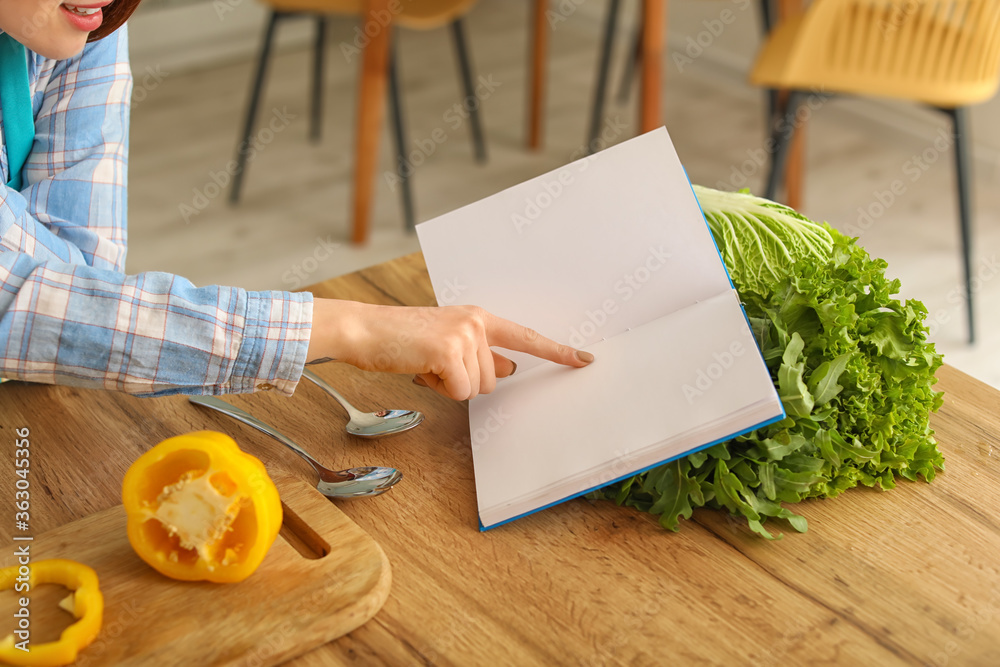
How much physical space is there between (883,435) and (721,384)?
6.9 inches

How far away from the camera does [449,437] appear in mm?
872

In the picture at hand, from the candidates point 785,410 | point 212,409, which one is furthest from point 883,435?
point 212,409

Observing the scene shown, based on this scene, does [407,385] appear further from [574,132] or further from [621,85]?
[621,85]

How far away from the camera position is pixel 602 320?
84cm

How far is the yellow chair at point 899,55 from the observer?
209 centimetres

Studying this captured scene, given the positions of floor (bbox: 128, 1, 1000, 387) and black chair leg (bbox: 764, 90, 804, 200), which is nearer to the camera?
black chair leg (bbox: 764, 90, 804, 200)

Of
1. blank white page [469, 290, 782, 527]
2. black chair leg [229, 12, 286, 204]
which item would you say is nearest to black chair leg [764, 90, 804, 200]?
black chair leg [229, 12, 286, 204]

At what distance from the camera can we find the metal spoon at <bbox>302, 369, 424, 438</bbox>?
86 centimetres

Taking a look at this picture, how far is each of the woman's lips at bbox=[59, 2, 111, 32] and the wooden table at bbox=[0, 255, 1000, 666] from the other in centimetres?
35

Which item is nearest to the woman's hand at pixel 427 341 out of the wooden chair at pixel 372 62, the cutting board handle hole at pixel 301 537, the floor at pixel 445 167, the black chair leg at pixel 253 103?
the cutting board handle hole at pixel 301 537

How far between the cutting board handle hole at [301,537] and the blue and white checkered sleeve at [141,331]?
12cm

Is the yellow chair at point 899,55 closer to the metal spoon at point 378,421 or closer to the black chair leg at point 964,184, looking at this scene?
the black chair leg at point 964,184

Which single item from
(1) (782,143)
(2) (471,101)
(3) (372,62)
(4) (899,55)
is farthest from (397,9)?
(4) (899,55)

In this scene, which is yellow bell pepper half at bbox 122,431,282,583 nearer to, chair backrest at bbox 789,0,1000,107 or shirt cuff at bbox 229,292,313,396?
shirt cuff at bbox 229,292,313,396
